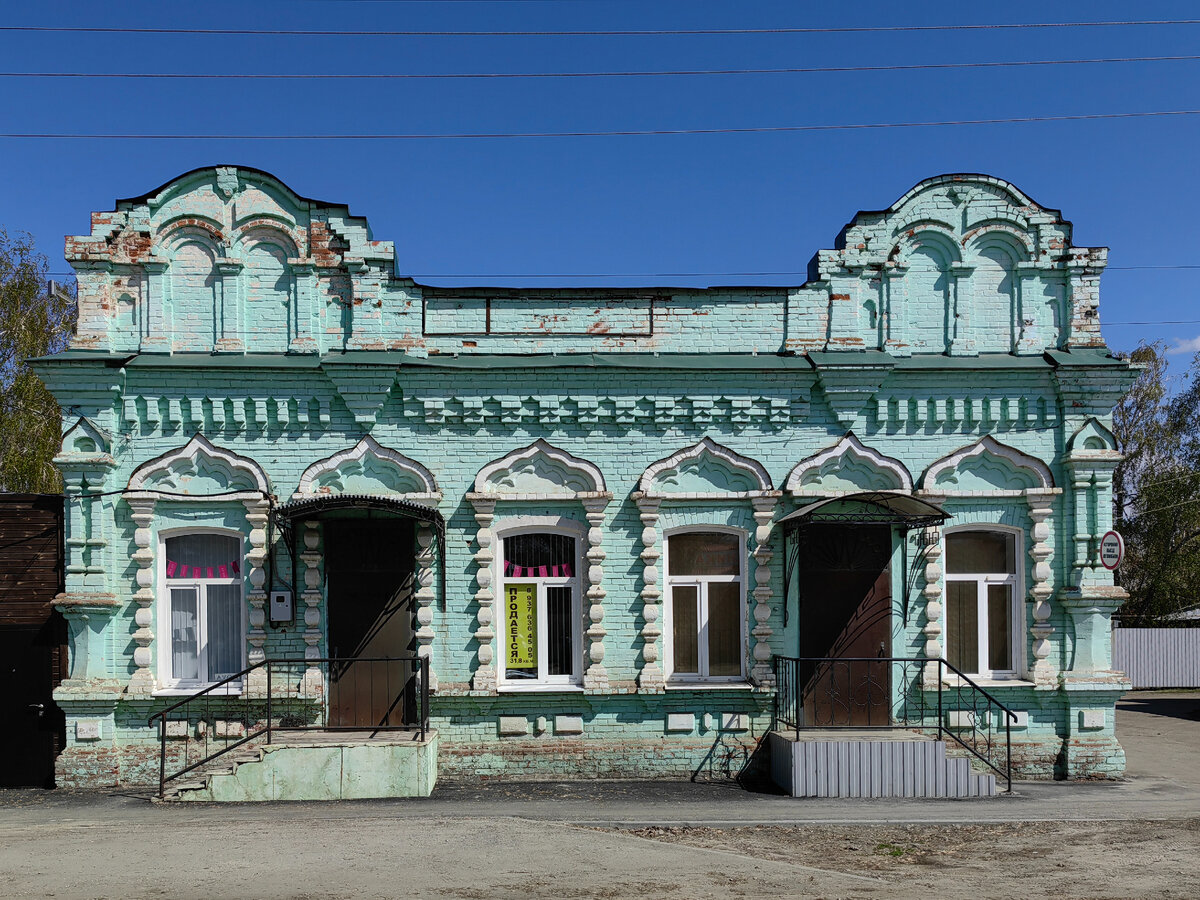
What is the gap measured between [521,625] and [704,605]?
196 centimetres

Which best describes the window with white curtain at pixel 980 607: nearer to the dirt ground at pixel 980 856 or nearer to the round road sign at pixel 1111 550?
the round road sign at pixel 1111 550

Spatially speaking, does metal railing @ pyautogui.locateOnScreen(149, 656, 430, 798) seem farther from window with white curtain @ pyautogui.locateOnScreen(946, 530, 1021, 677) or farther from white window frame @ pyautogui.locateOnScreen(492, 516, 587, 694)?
window with white curtain @ pyautogui.locateOnScreen(946, 530, 1021, 677)

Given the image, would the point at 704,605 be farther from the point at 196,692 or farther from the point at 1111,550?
the point at 196,692

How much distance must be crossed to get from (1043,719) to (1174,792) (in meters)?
1.33

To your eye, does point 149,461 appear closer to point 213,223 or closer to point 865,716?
point 213,223

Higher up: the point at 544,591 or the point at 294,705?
the point at 544,591

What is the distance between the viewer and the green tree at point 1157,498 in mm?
24031

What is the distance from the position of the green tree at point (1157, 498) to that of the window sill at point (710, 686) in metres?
17.2

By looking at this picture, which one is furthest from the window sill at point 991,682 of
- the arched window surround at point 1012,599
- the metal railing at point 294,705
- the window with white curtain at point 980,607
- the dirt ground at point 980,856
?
the metal railing at point 294,705

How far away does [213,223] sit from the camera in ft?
33.8

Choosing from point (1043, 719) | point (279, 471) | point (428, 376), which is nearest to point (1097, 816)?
point (1043, 719)

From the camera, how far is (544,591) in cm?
1039

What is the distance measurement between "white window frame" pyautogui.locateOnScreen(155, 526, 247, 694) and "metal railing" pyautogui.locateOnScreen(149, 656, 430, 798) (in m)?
0.24

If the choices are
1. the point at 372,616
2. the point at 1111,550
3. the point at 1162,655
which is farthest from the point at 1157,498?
the point at 372,616
